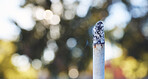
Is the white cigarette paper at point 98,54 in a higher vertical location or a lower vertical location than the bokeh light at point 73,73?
lower

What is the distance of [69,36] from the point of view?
1137 cm

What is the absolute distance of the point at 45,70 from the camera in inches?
465

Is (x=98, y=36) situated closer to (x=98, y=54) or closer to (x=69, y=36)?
(x=98, y=54)

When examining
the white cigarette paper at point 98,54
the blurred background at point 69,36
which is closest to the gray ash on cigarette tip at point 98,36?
the white cigarette paper at point 98,54

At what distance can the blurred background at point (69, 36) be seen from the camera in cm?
1119

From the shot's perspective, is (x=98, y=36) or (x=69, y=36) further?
(x=69, y=36)

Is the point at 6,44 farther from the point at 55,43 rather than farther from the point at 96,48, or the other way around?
the point at 96,48

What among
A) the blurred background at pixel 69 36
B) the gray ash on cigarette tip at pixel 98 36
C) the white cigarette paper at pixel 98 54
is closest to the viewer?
the white cigarette paper at pixel 98 54

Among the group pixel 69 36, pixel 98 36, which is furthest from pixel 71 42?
pixel 98 36

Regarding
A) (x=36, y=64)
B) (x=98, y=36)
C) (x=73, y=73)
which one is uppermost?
(x=36, y=64)

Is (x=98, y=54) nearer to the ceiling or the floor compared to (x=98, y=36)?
nearer to the floor

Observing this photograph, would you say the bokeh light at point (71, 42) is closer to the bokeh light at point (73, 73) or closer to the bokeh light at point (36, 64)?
the bokeh light at point (73, 73)

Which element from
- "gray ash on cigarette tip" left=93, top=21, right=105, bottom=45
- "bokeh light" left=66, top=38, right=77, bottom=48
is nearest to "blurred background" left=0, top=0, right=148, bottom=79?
"bokeh light" left=66, top=38, right=77, bottom=48

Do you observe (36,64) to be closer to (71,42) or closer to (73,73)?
(71,42)
